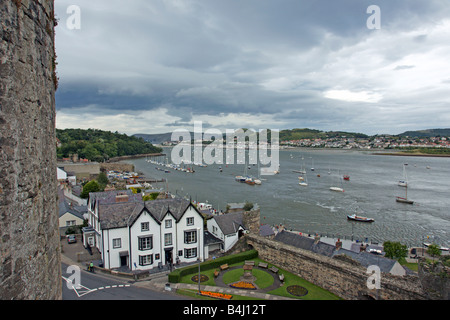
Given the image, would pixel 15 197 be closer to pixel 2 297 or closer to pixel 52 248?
pixel 2 297

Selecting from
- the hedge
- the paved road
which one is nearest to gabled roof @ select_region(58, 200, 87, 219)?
the paved road

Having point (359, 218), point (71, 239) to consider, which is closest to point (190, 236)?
point (71, 239)

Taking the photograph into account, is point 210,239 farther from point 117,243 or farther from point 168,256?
point 117,243

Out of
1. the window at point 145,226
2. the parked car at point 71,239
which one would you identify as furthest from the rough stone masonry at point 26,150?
the parked car at point 71,239

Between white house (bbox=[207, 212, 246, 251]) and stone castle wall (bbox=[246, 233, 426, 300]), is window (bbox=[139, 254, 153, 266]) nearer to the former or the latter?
white house (bbox=[207, 212, 246, 251])

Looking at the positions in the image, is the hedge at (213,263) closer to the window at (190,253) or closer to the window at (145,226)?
the window at (190,253)
